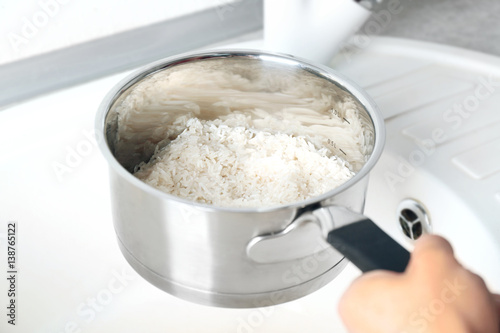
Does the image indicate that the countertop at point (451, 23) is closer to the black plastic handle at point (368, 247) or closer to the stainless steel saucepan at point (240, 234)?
the stainless steel saucepan at point (240, 234)

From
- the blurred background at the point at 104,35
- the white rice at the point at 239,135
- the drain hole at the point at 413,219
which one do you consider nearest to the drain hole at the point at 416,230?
the drain hole at the point at 413,219

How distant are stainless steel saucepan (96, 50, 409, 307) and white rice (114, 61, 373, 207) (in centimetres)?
1

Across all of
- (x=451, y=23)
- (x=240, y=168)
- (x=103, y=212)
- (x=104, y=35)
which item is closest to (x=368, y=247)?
(x=240, y=168)

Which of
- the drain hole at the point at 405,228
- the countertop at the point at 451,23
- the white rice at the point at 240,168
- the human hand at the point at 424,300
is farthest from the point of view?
the countertop at the point at 451,23

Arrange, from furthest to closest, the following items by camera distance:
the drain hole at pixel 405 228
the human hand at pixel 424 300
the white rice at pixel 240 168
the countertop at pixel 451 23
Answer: the countertop at pixel 451 23, the drain hole at pixel 405 228, the white rice at pixel 240 168, the human hand at pixel 424 300

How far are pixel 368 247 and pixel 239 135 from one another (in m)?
0.25

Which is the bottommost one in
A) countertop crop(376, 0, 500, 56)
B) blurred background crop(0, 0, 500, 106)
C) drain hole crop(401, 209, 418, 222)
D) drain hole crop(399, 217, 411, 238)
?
drain hole crop(399, 217, 411, 238)

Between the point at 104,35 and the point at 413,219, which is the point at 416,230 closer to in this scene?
the point at 413,219

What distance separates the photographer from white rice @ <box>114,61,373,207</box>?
1.57ft

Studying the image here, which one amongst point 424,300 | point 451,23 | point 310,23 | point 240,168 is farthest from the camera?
point 451,23

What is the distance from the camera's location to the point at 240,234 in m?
0.36

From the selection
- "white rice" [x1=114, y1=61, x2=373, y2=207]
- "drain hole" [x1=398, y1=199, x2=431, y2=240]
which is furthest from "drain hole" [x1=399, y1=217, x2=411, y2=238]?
"white rice" [x1=114, y1=61, x2=373, y2=207]

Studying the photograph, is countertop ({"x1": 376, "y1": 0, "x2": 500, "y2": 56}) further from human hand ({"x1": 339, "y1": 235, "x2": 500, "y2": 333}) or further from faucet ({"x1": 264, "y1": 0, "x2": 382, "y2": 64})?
human hand ({"x1": 339, "y1": 235, "x2": 500, "y2": 333})

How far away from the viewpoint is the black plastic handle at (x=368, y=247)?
301mm
